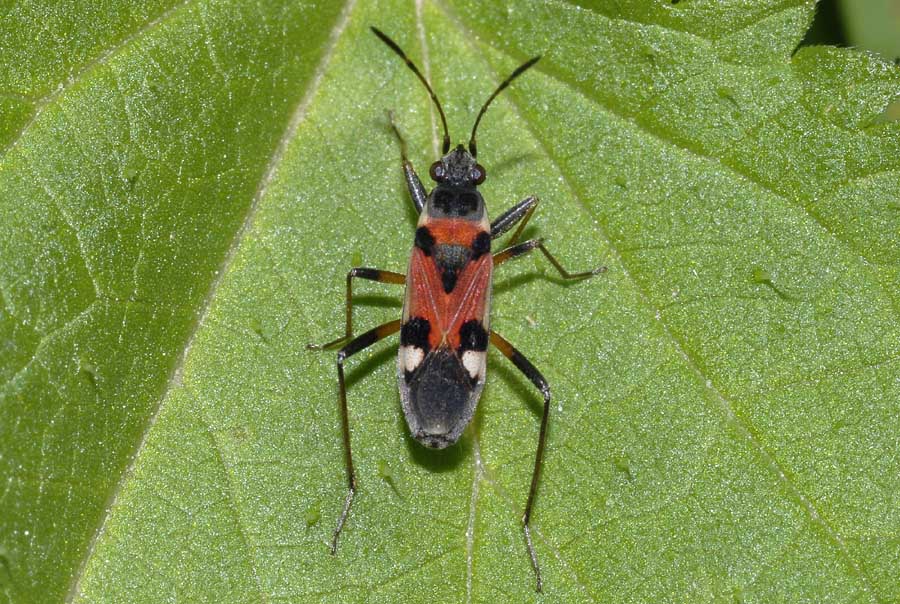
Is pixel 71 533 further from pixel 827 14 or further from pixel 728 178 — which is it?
pixel 827 14

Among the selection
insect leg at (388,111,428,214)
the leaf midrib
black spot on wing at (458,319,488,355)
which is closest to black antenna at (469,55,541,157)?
insect leg at (388,111,428,214)

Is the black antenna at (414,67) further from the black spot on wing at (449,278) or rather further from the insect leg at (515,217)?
the black spot on wing at (449,278)

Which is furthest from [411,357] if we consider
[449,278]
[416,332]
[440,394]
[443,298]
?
[449,278]

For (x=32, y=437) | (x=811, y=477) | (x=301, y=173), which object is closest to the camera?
(x=32, y=437)

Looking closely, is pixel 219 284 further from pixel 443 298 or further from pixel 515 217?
pixel 515 217

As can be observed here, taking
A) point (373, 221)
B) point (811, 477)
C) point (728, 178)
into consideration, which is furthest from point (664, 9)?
point (811, 477)

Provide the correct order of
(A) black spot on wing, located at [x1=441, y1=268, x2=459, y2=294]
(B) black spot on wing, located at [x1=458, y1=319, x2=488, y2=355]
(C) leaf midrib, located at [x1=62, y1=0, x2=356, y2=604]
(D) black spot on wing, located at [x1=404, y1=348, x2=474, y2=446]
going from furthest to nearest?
(A) black spot on wing, located at [x1=441, y1=268, x2=459, y2=294] → (B) black spot on wing, located at [x1=458, y1=319, x2=488, y2=355] → (D) black spot on wing, located at [x1=404, y1=348, x2=474, y2=446] → (C) leaf midrib, located at [x1=62, y1=0, x2=356, y2=604]

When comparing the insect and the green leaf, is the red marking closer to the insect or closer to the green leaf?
the insect
